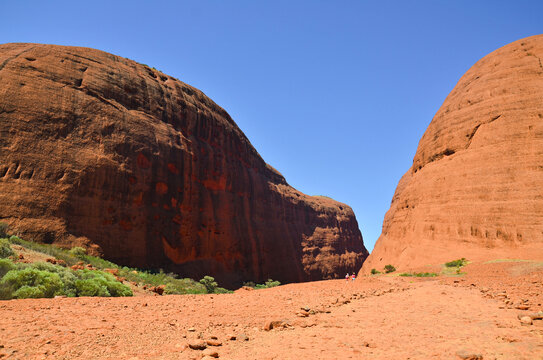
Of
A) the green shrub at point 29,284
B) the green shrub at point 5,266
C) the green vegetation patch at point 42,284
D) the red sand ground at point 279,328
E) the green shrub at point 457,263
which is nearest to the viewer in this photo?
the red sand ground at point 279,328

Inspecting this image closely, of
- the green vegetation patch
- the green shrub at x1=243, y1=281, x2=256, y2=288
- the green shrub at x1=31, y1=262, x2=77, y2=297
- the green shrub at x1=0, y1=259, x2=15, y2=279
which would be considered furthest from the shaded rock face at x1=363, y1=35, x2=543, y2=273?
the green shrub at x1=0, y1=259, x2=15, y2=279

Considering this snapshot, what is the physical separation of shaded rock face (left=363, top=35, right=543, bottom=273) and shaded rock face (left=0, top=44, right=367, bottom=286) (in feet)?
52.5

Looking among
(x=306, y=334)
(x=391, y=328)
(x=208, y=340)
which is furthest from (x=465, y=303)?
(x=208, y=340)

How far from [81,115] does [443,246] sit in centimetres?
2599

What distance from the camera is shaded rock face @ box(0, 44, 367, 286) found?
810 inches

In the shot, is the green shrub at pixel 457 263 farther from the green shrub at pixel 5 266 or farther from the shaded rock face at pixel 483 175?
the green shrub at pixel 5 266

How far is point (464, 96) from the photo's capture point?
2755cm

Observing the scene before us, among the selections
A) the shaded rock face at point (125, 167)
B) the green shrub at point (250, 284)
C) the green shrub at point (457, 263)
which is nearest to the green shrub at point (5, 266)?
the shaded rock face at point (125, 167)

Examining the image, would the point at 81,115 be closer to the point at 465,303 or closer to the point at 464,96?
the point at 465,303

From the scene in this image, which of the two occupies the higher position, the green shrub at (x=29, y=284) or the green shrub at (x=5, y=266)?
the green shrub at (x=5, y=266)

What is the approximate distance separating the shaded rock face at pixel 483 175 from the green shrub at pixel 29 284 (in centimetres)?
2050

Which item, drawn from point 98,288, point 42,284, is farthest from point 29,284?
point 98,288

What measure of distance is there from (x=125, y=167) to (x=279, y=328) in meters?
21.1

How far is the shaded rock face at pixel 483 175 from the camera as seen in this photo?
1984 cm
